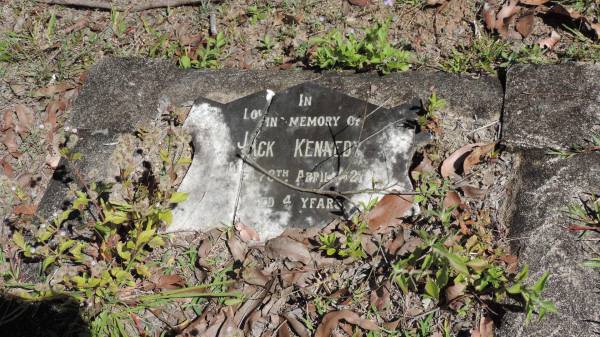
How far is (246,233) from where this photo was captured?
2.89 meters

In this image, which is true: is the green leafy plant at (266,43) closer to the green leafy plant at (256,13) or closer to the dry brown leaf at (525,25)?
the green leafy plant at (256,13)

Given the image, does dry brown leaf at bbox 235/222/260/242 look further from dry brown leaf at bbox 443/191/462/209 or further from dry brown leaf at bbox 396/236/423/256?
dry brown leaf at bbox 443/191/462/209

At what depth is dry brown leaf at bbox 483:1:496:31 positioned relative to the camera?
11.5 ft

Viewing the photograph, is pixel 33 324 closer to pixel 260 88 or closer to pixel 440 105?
pixel 260 88

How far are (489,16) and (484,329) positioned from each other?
1.91 metres

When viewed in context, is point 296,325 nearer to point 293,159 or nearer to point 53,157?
point 293,159

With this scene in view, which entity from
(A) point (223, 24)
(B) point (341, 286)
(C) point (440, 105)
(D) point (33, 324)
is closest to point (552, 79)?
(C) point (440, 105)

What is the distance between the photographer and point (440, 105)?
290 centimetres

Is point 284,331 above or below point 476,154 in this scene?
below

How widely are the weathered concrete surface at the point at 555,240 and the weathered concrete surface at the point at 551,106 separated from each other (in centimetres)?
9

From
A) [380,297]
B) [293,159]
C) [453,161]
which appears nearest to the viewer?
[380,297]

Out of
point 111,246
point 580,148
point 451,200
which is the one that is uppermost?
point 580,148

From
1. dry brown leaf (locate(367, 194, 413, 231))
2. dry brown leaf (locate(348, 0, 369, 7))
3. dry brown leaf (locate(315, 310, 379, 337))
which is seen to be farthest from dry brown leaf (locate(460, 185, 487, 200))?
dry brown leaf (locate(348, 0, 369, 7))

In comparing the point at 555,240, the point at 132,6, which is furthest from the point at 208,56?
the point at 555,240
